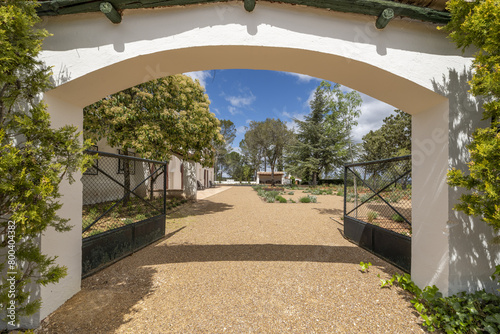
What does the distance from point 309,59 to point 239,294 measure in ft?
10.4

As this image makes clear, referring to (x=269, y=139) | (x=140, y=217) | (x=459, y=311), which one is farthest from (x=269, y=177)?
(x=459, y=311)

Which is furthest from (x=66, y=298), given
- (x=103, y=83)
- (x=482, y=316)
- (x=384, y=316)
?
(x=482, y=316)

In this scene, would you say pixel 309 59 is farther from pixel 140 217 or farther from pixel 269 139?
pixel 269 139

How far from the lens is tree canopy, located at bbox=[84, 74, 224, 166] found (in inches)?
242

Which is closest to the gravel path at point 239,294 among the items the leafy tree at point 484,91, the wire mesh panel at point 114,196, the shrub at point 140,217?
the leafy tree at point 484,91

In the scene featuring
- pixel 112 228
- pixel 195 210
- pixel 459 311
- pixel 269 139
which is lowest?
pixel 195 210

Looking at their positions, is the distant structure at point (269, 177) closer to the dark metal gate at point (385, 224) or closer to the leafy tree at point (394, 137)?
the leafy tree at point (394, 137)

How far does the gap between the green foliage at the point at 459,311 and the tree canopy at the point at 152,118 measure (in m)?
6.92

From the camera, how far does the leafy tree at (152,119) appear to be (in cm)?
615

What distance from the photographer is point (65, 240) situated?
2.37m

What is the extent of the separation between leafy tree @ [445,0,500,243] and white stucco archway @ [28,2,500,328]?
0.29 metres

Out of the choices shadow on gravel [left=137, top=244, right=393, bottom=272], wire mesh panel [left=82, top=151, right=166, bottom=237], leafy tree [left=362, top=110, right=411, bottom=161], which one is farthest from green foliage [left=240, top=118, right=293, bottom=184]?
shadow on gravel [left=137, top=244, right=393, bottom=272]

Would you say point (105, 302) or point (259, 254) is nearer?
point (105, 302)

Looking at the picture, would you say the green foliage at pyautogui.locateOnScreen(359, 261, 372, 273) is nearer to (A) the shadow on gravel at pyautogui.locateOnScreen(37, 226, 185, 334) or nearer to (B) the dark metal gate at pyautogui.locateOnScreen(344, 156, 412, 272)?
(B) the dark metal gate at pyautogui.locateOnScreen(344, 156, 412, 272)
